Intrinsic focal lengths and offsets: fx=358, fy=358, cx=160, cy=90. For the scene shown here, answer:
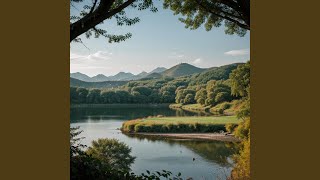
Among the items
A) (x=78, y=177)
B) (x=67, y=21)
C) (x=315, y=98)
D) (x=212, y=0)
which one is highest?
(x=212, y=0)

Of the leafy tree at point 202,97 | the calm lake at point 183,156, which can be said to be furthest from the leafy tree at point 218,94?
the calm lake at point 183,156

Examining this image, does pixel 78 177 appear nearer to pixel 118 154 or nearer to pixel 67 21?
pixel 67 21

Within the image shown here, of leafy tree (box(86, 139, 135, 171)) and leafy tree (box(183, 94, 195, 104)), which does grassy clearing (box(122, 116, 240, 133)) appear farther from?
leafy tree (box(183, 94, 195, 104))

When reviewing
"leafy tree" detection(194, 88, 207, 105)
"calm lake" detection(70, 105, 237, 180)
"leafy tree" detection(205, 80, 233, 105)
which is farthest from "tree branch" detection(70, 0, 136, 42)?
"leafy tree" detection(194, 88, 207, 105)

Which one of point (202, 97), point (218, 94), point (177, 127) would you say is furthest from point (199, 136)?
point (202, 97)

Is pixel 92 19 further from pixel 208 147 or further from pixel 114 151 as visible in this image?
pixel 208 147

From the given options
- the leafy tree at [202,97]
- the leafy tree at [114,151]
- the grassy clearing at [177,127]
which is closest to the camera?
the leafy tree at [114,151]

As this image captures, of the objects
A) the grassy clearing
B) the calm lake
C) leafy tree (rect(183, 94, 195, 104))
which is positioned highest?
leafy tree (rect(183, 94, 195, 104))

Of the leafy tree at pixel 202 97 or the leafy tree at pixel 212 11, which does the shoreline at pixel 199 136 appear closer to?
the leafy tree at pixel 212 11

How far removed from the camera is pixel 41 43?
8.62ft

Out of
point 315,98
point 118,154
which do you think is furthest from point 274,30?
point 118,154

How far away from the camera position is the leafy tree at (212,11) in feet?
17.0

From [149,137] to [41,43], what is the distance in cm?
3493

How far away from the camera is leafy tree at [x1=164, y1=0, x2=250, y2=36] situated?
518cm
